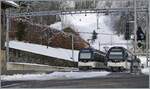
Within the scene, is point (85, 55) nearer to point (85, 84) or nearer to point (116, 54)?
point (116, 54)

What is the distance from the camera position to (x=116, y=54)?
4612 centimetres

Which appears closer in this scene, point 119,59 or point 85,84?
point 85,84

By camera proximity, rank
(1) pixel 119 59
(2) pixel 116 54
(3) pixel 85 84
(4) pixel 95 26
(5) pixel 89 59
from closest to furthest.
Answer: (3) pixel 85 84
(1) pixel 119 59
(2) pixel 116 54
(5) pixel 89 59
(4) pixel 95 26

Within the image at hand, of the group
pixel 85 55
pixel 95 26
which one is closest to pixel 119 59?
pixel 85 55

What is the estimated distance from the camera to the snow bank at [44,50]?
5228cm

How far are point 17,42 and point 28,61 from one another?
4.74 meters

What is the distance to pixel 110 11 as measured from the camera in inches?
1981

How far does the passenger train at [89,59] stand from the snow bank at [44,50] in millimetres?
4760

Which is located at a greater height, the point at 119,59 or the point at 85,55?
the point at 85,55

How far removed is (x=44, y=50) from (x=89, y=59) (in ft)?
34.3

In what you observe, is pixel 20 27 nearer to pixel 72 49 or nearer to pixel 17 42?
pixel 17 42

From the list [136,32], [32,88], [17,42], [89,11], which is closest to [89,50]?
[89,11]

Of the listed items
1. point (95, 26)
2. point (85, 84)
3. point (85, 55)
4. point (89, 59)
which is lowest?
point (89, 59)

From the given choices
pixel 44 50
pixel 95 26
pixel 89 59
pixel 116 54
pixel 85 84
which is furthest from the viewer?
pixel 44 50
